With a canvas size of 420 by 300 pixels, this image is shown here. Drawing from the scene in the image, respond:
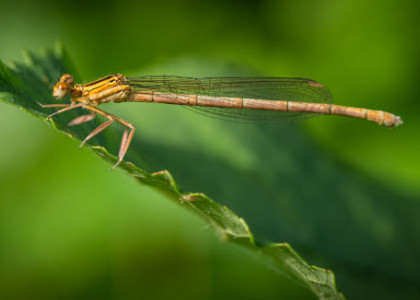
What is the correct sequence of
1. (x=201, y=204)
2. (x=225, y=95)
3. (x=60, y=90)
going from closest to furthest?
(x=201, y=204) < (x=60, y=90) < (x=225, y=95)

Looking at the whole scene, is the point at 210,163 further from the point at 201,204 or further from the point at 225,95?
the point at 201,204

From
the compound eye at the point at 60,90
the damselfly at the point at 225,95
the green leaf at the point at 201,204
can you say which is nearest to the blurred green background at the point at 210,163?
the damselfly at the point at 225,95

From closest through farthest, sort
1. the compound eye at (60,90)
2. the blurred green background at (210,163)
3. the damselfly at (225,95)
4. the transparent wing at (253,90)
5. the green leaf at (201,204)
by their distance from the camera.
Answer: the green leaf at (201,204) → the blurred green background at (210,163) → the compound eye at (60,90) → the damselfly at (225,95) → the transparent wing at (253,90)

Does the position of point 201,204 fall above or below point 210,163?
below

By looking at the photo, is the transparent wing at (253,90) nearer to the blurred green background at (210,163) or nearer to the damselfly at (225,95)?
the damselfly at (225,95)

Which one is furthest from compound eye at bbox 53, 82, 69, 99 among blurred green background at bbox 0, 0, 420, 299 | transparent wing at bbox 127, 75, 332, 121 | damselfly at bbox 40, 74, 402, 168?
transparent wing at bbox 127, 75, 332, 121

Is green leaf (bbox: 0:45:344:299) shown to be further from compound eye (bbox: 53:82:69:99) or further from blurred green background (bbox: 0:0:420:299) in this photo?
blurred green background (bbox: 0:0:420:299)

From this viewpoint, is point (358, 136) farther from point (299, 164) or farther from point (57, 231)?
point (57, 231)

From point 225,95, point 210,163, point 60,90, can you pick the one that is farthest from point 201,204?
point 225,95
